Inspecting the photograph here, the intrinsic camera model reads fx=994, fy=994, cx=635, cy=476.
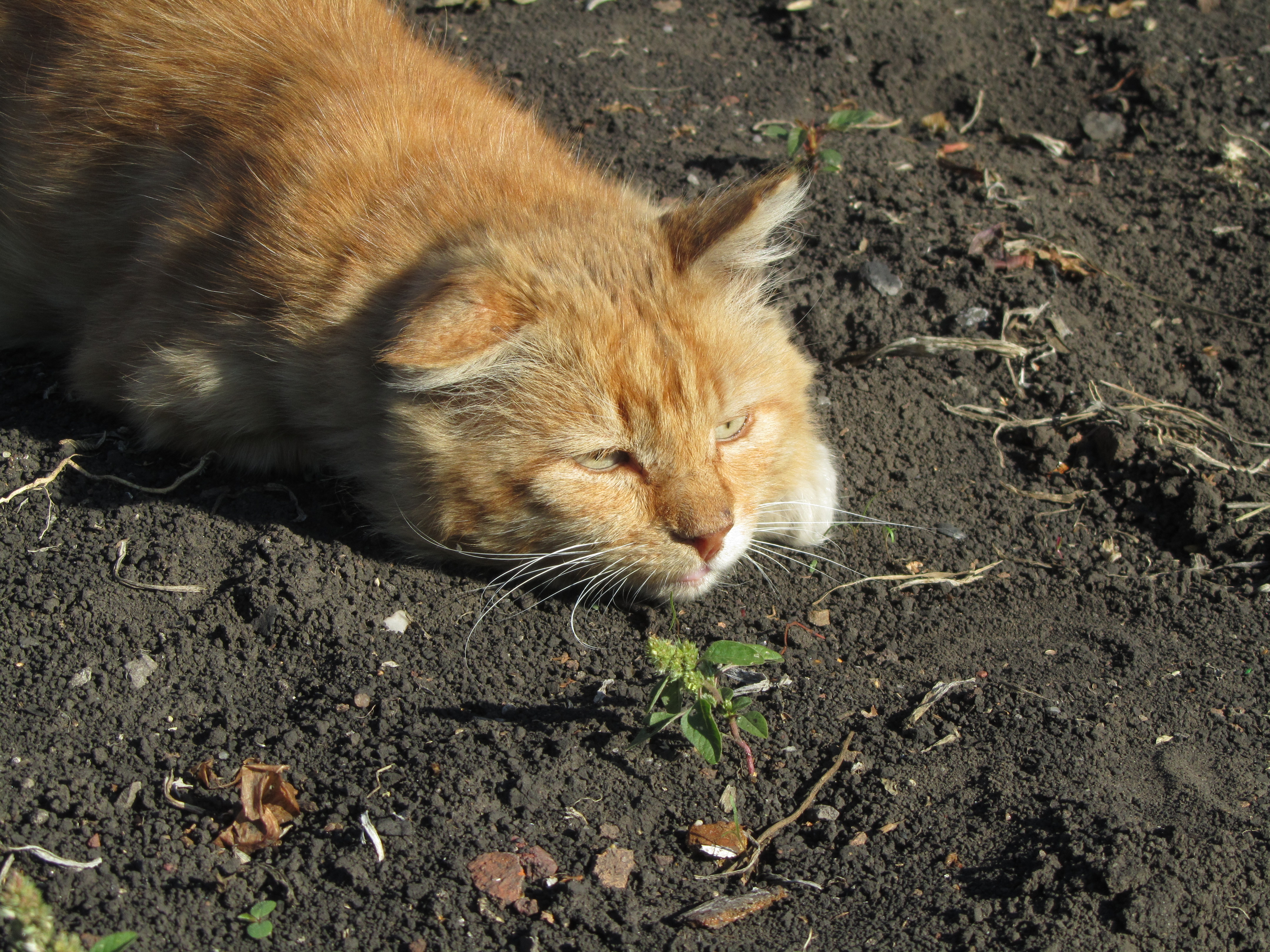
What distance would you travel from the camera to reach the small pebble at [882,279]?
3.74m

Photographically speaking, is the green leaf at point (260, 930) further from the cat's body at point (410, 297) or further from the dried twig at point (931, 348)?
the dried twig at point (931, 348)

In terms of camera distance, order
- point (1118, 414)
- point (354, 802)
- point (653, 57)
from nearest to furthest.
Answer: point (354, 802) < point (1118, 414) < point (653, 57)

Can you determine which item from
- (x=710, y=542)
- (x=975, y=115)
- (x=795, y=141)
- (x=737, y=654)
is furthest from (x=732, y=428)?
(x=975, y=115)

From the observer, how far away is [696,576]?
8.75 feet

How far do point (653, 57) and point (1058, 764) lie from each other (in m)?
3.75

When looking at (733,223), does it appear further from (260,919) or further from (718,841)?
(260,919)

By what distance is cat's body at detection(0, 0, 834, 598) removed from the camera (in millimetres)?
2547

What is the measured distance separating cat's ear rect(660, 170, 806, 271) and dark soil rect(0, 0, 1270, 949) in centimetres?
95

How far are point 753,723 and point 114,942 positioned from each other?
4.53 feet

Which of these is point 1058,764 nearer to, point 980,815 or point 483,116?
point 980,815

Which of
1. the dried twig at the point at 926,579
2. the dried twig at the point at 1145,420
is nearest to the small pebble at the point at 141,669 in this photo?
the dried twig at the point at 926,579

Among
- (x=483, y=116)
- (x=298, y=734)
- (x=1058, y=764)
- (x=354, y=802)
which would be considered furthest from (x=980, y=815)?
(x=483, y=116)

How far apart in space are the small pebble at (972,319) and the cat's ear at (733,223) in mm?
1166

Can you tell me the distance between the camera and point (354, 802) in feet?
7.44
